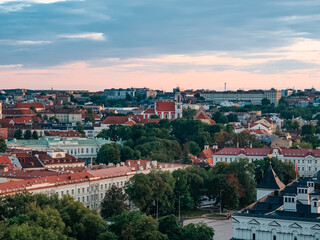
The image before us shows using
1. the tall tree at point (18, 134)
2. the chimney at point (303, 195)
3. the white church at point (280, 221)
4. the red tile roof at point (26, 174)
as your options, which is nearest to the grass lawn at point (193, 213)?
the red tile roof at point (26, 174)

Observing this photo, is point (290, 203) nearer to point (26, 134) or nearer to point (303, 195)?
point (303, 195)

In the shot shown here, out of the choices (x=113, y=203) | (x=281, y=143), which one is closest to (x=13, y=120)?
(x=281, y=143)

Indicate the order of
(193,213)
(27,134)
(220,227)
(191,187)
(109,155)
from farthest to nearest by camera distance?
(27,134) < (109,155) < (191,187) < (193,213) < (220,227)

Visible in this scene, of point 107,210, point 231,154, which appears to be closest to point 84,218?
point 107,210

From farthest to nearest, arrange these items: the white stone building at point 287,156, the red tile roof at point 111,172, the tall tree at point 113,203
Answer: the white stone building at point 287,156, the red tile roof at point 111,172, the tall tree at point 113,203

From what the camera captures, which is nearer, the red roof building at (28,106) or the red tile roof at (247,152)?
the red tile roof at (247,152)

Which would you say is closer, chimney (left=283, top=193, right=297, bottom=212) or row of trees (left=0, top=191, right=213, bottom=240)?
row of trees (left=0, top=191, right=213, bottom=240)


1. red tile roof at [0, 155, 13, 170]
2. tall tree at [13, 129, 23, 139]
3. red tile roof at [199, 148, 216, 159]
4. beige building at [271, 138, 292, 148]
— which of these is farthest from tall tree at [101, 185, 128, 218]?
tall tree at [13, 129, 23, 139]

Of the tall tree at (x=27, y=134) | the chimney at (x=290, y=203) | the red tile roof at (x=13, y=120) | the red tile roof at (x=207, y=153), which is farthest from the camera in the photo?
the red tile roof at (x=13, y=120)

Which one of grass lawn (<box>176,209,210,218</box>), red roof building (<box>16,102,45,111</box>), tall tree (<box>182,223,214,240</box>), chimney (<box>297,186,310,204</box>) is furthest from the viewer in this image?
red roof building (<box>16,102,45,111</box>)

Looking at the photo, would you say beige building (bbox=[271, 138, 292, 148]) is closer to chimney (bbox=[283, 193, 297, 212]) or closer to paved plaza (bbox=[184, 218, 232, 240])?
paved plaza (bbox=[184, 218, 232, 240])

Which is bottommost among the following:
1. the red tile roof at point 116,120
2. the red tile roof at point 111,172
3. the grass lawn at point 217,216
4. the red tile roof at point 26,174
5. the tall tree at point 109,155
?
the grass lawn at point 217,216

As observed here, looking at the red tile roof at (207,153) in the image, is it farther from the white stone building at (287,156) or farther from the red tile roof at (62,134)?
the red tile roof at (62,134)
